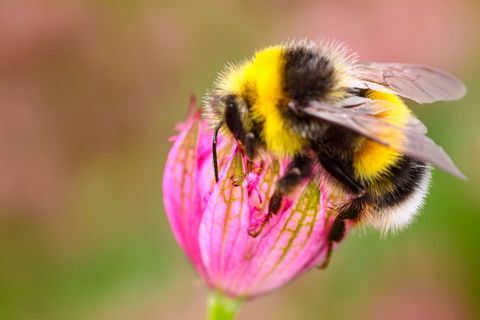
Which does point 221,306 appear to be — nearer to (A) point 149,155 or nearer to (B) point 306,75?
(B) point 306,75

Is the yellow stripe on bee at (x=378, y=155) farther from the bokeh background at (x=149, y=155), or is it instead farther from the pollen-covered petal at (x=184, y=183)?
the bokeh background at (x=149, y=155)

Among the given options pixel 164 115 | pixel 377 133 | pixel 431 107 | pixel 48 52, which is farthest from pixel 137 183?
pixel 377 133

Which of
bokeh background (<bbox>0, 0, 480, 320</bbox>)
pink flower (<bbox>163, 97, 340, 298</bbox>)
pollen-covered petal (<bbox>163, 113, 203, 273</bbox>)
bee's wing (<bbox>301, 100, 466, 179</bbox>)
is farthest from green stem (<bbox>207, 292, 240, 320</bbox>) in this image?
bokeh background (<bbox>0, 0, 480, 320</bbox>)

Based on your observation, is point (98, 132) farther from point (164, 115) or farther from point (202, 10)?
point (202, 10)

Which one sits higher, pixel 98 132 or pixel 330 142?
pixel 330 142

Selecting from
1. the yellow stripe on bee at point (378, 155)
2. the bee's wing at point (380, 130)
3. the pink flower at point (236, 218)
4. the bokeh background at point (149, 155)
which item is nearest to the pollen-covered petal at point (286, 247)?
the pink flower at point (236, 218)
